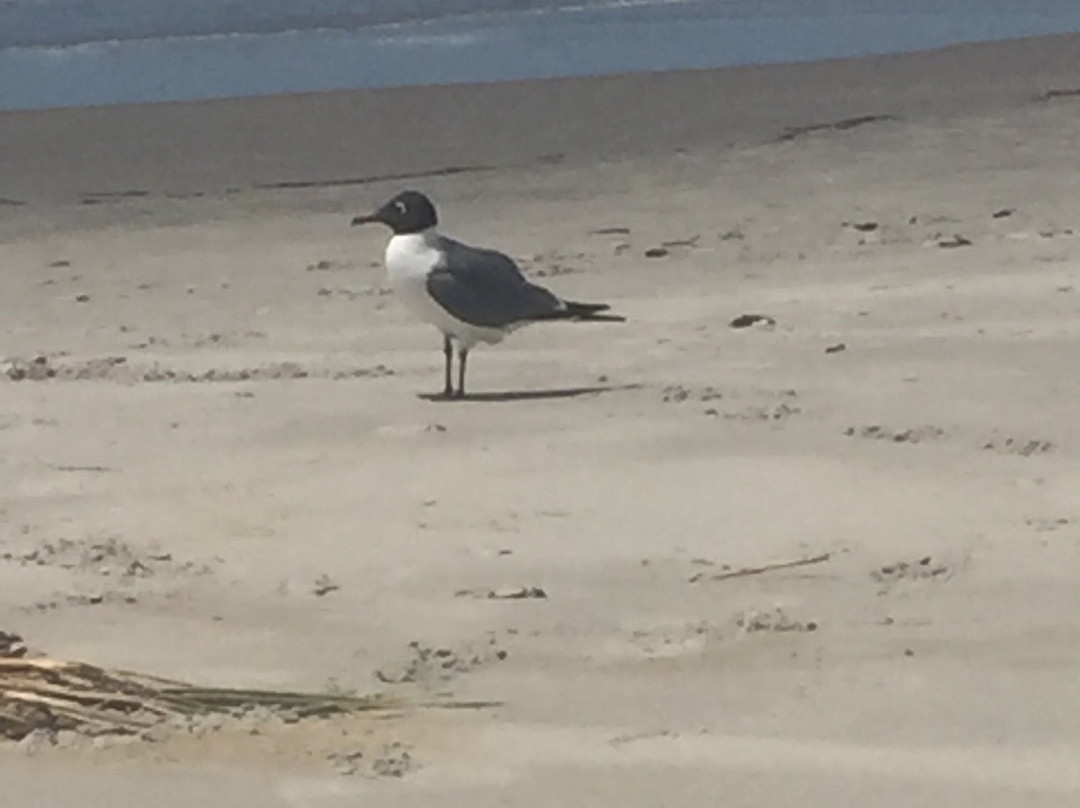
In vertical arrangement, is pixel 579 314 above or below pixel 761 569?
above

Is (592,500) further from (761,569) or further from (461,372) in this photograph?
(461,372)

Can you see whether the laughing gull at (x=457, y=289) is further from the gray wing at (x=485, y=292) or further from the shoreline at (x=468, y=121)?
the shoreline at (x=468, y=121)

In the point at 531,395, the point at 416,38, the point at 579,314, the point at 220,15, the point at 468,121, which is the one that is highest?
the point at 220,15

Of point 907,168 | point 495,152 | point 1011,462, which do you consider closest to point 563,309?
point 1011,462

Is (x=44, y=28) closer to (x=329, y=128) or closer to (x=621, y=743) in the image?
(x=329, y=128)

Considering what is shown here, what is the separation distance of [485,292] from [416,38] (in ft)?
42.2

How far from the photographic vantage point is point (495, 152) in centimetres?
1180

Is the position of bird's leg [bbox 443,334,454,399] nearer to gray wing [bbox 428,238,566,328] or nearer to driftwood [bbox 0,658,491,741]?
gray wing [bbox 428,238,566,328]

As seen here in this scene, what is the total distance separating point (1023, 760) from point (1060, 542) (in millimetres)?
1090

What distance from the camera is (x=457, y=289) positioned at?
5.96m

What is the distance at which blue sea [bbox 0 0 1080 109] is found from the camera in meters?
15.8

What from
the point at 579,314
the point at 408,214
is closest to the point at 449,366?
the point at 579,314

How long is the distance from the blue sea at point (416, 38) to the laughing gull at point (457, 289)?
879 centimetres

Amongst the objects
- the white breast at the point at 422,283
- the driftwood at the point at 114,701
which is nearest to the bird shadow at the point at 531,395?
the white breast at the point at 422,283
